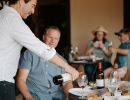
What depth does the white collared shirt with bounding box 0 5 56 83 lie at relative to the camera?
193 cm

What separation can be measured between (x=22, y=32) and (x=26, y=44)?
76 mm

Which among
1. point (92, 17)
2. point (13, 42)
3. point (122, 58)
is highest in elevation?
point (92, 17)

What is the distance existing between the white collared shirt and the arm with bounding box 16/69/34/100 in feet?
1.96

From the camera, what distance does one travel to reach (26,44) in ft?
6.39

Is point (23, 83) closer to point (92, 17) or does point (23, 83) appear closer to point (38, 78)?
point (38, 78)

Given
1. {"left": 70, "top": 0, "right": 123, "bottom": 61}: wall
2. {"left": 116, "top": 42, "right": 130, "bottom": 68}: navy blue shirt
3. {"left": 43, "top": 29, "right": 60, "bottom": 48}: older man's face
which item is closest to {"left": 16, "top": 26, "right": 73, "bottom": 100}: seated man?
{"left": 43, "top": 29, "right": 60, "bottom": 48}: older man's face

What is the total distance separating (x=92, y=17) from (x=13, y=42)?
4992 mm

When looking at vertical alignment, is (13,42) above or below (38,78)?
above

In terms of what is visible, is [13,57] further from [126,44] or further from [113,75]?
[126,44]

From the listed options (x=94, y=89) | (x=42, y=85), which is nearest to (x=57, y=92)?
(x=42, y=85)

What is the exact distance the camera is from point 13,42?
2.02m

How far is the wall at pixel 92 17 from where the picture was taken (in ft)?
22.4

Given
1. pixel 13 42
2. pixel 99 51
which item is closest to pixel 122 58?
pixel 99 51

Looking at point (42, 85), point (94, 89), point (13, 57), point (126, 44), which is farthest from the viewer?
point (126, 44)
